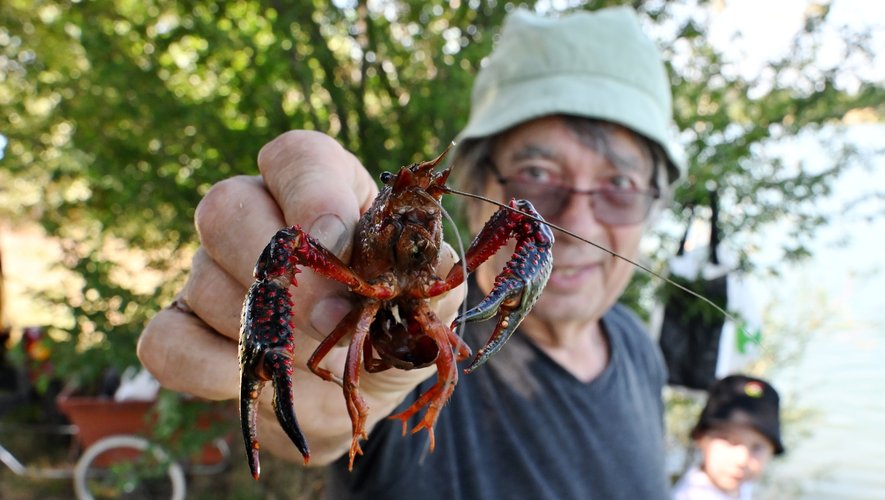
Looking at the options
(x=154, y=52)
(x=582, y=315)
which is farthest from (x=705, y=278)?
(x=154, y=52)

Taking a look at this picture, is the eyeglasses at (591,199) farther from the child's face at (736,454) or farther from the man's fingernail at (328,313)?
the child's face at (736,454)

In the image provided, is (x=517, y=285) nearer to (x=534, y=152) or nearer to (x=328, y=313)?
(x=328, y=313)

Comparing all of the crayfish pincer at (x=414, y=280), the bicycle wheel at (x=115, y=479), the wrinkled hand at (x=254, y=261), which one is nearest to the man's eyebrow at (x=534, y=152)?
the wrinkled hand at (x=254, y=261)

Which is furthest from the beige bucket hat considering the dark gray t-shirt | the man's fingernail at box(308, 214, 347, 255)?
the man's fingernail at box(308, 214, 347, 255)

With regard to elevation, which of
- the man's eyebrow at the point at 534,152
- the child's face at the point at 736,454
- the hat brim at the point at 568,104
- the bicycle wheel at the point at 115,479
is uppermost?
the hat brim at the point at 568,104

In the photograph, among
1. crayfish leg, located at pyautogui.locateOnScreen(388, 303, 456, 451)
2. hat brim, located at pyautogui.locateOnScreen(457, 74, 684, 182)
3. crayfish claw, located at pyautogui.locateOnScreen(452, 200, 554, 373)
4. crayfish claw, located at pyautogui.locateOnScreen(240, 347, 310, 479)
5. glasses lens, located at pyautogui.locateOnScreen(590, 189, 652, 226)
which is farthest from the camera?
glasses lens, located at pyautogui.locateOnScreen(590, 189, 652, 226)

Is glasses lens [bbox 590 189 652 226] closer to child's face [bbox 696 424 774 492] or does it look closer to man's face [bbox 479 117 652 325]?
man's face [bbox 479 117 652 325]
